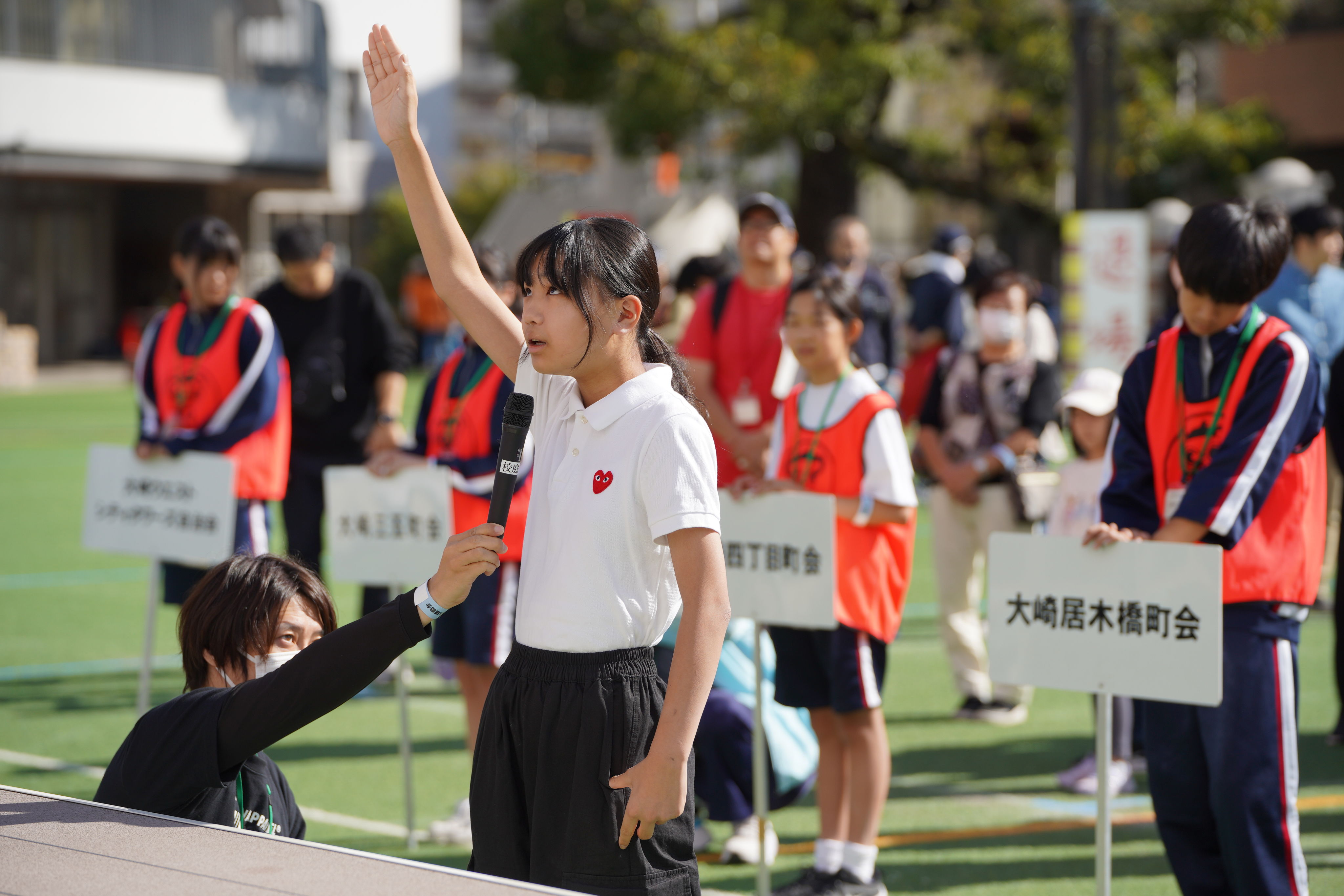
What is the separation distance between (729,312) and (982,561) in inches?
72.1

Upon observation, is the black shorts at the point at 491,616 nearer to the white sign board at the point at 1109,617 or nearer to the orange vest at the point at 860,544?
the orange vest at the point at 860,544

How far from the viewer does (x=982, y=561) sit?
686 centimetres

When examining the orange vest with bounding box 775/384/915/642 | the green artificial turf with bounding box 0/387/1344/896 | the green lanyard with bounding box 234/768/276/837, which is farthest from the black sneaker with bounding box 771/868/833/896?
the green lanyard with bounding box 234/768/276/837

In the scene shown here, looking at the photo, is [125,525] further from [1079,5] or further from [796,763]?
[1079,5]

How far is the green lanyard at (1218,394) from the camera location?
11.0 feet

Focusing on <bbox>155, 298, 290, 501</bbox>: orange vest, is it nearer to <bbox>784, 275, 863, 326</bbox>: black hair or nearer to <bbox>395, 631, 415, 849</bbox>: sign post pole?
<bbox>395, 631, 415, 849</bbox>: sign post pole

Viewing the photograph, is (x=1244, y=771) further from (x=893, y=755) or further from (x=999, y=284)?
(x=999, y=284)

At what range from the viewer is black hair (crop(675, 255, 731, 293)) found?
307 inches

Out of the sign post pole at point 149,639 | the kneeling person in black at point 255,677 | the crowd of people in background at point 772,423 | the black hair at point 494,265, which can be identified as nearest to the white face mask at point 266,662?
the kneeling person in black at point 255,677

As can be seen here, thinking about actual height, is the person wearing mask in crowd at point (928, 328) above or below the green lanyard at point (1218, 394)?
above

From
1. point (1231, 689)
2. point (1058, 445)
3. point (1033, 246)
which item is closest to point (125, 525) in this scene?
point (1231, 689)

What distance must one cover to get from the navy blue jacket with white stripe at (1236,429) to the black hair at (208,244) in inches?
152

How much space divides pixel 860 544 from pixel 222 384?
2.96 metres

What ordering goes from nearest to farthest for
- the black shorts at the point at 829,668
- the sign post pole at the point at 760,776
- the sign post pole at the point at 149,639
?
the sign post pole at the point at 760,776, the black shorts at the point at 829,668, the sign post pole at the point at 149,639
